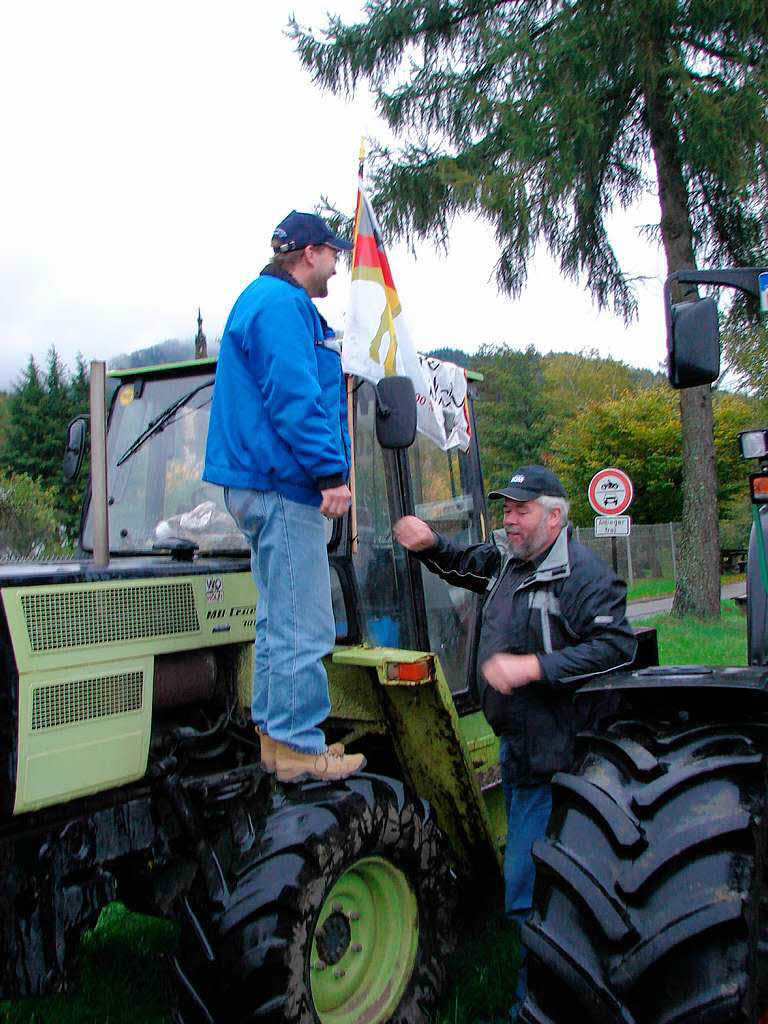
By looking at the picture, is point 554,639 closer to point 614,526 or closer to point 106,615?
point 106,615

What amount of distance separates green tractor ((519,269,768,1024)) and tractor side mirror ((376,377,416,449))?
3.26 feet

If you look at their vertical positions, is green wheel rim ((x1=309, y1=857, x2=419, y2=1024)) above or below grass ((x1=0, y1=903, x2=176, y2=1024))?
above

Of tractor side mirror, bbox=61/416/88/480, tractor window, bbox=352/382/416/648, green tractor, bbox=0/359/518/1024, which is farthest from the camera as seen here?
tractor side mirror, bbox=61/416/88/480

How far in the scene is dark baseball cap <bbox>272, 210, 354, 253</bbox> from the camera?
3.36 metres

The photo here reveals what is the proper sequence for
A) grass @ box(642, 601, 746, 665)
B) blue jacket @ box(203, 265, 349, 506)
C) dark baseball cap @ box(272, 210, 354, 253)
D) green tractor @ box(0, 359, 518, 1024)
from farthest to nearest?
grass @ box(642, 601, 746, 665) < dark baseball cap @ box(272, 210, 354, 253) < blue jacket @ box(203, 265, 349, 506) < green tractor @ box(0, 359, 518, 1024)

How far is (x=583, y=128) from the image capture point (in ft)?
47.3

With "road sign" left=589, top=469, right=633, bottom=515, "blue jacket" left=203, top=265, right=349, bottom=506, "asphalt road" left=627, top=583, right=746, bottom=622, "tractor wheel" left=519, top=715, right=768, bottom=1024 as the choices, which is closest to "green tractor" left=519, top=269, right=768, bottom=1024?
"tractor wheel" left=519, top=715, right=768, bottom=1024

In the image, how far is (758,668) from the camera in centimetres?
263

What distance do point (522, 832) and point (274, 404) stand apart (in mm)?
1777

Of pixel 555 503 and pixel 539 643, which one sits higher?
pixel 555 503

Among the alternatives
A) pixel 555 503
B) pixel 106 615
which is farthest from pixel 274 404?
pixel 555 503

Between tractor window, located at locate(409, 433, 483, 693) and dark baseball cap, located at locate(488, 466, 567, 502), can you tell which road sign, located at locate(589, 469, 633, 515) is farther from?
dark baseball cap, located at locate(488, 466, 567, 502)

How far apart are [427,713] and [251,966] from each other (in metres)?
1.16

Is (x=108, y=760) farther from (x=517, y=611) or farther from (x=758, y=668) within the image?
(x=758, y=668)
